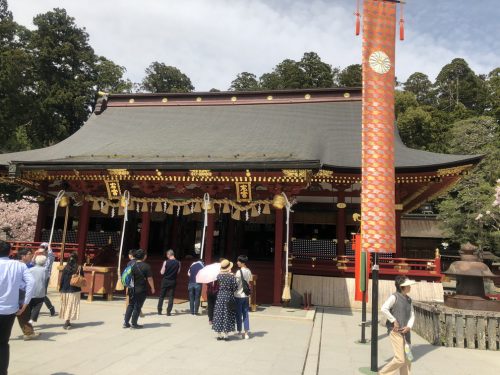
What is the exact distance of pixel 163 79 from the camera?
59.8m

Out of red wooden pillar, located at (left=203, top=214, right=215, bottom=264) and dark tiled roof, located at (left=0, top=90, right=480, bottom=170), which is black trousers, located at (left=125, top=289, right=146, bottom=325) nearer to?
red wooden pillar, located at (left=203, top=214, right=215, bottom=264)

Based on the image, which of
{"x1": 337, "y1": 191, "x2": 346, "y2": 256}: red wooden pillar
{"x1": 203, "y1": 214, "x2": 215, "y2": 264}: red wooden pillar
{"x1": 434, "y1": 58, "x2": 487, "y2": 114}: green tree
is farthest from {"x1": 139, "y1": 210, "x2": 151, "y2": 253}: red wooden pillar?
{"x1": 434, "y1": 58, "x2": 487, "y2": 114}: green tree

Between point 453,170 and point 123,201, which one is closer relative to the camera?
point 453,170

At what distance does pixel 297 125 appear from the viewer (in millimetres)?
17953

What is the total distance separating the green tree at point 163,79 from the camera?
59250mm

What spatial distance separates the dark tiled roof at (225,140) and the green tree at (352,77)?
3618 centimetres

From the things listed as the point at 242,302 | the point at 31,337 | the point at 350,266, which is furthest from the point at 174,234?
the point at 31,337

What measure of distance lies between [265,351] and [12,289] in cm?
438

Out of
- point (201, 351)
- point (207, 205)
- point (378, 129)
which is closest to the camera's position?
point (201, 351)

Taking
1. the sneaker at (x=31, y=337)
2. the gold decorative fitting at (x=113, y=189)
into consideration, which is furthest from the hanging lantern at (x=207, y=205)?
the sneaker at (x=31, y=337)

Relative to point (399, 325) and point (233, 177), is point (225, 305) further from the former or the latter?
point (233, 177)

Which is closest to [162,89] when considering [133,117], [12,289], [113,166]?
[133,117]

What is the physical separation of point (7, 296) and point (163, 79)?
58.9 meters

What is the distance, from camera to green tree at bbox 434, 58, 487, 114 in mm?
57375
